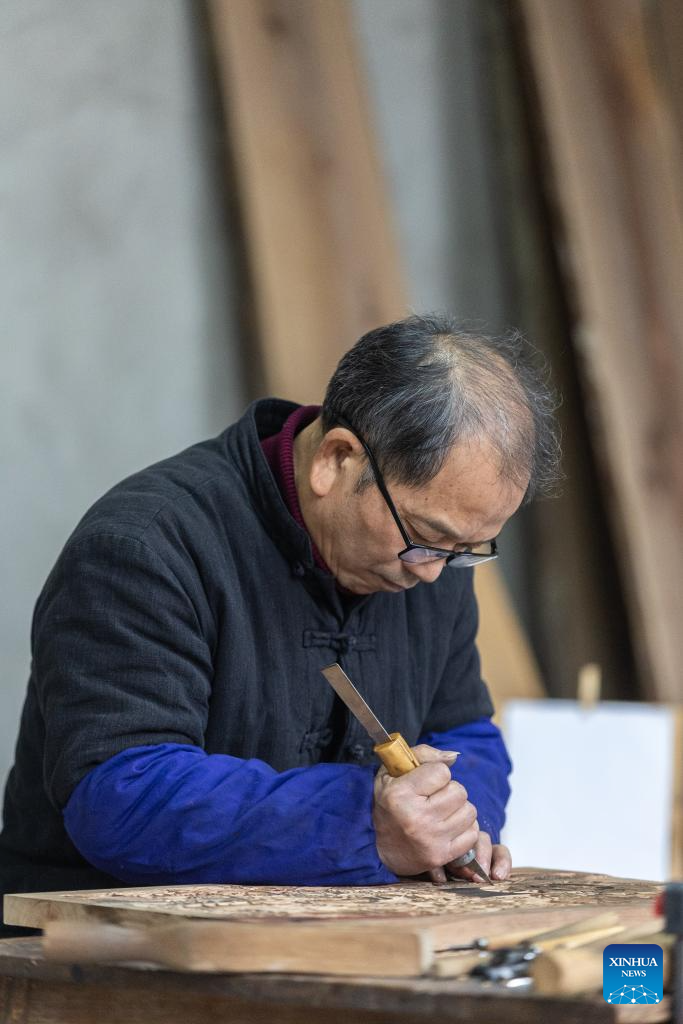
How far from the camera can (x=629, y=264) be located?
170 inches

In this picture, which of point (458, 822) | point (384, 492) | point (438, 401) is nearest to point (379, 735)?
point (458, 822)

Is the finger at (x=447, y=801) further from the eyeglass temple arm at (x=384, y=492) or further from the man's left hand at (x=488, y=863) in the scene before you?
the eyeglass temple arm at (x=384, y=492)

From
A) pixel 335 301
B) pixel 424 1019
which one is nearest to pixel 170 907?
pixel 424 1019

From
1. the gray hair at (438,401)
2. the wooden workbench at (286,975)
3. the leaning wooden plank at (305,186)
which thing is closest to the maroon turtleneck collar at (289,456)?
the gray hair at (438,401)

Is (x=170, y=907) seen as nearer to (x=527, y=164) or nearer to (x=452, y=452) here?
(x=452, y=452)

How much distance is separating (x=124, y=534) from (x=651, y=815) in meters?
2.53

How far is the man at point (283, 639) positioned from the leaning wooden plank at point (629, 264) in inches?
78.1

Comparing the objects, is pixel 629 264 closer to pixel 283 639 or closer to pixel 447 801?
pixel 283 639

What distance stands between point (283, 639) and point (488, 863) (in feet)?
1.61

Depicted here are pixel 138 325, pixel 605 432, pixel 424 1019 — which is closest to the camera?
pixel 424 1019

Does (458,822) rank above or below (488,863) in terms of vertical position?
above

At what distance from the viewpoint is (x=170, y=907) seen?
4.78 feet

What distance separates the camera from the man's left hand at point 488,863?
198 centimetres

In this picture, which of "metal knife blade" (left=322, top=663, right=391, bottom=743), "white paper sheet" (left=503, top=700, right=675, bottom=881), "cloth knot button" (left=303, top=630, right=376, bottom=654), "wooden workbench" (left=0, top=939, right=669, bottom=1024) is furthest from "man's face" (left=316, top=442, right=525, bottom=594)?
"white paper sheet" (left=503, top=700, right=675, bottom=881)
